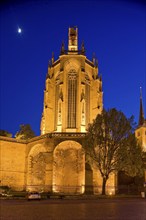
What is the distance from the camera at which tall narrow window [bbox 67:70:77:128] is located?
5375 centimetres

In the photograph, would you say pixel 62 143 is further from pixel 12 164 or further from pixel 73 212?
pixel 73 212

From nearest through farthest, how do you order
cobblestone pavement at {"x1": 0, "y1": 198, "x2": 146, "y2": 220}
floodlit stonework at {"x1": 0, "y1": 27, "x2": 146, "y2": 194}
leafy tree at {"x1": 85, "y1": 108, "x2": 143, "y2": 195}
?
cobblestone pavement at {"x1": 0, "y1": 198, "x2": 146, "y2": 220} < leafy tree at {"x1": 85, "y1": 108, "x2": 143, "y2": 195} < floodlit stonework at {"x1": 0, "y1": 27, "x2": 146, "y2": 194}

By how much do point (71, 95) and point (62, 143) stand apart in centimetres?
1384

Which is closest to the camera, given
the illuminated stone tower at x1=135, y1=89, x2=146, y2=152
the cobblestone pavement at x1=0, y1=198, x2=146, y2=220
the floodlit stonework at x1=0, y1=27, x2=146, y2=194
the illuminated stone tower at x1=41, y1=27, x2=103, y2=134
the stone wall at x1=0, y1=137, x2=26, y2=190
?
the cobblestone pavement at x1=0, y1=198, x2=146, y2=220

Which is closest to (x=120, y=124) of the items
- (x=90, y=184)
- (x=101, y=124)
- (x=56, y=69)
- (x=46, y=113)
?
(x=101, y=124)

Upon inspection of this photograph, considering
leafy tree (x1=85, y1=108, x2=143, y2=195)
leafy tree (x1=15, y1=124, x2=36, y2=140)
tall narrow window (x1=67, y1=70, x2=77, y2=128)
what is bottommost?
leafy tree (x1=85, y1=108, x2=143, y2=195)

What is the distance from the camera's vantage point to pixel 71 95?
55.1m

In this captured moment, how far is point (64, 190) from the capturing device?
144ft

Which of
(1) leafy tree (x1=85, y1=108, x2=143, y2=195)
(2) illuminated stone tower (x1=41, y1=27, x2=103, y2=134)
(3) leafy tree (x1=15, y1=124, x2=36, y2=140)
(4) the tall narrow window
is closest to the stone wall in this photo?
(2) illuminated stone tower (x1=41, y1=27, x2=103, y2=134)

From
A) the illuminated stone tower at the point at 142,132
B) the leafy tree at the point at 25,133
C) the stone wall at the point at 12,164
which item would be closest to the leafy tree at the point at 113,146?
the stone wall at the point at 12,164

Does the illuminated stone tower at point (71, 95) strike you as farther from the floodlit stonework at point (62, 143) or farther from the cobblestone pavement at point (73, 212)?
the cobblestone pavement at point (73, 212)

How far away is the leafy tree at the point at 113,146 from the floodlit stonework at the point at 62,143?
2.59 meters

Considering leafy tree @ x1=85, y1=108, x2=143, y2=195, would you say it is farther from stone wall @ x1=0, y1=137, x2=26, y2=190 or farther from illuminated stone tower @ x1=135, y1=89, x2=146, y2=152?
illuminated stone tower @ x1=135, y1=89, x2=146, y2=152

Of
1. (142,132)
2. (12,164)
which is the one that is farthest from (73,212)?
(142,132)
